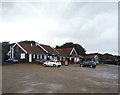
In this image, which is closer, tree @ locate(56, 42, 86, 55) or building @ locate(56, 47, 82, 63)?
building @ locate(56, 47, 82, 63)

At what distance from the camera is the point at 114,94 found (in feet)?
27.4

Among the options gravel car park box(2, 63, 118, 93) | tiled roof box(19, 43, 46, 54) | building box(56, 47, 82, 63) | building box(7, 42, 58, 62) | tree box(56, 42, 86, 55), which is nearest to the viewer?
gravel car park box(2, 63, 118, 93)

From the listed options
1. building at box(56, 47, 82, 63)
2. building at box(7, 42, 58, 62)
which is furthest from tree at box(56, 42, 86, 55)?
building at box(7, 42, 58, 62)

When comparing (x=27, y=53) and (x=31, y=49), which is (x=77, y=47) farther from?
(x=27, y=53)

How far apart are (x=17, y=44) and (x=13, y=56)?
4.22 meters

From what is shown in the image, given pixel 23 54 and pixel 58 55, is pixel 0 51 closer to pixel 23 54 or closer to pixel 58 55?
pixel 23 54

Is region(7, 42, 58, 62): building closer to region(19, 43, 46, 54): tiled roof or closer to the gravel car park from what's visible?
region(19, 43, 46, 54): tiled roof

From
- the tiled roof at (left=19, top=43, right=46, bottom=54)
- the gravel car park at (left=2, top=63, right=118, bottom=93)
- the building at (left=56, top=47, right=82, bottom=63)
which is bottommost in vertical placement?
the gravel car park at (left=2, top=63, right=118, bottom=93)

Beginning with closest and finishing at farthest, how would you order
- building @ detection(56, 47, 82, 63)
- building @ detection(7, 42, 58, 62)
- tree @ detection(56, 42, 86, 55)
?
building @ detection(7, 42, 58, 62) < building @ detection(56, 47, 82, 63) < tree @ detection(56, 42, 86, 55)

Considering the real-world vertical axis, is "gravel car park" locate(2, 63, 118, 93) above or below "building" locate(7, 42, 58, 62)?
below

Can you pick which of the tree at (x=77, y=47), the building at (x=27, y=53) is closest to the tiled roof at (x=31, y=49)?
the building at (x=27, y=53)

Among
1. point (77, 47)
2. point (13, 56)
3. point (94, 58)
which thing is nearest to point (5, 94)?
point (13, 56)

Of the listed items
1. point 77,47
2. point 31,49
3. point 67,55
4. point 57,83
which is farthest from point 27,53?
point 77,47

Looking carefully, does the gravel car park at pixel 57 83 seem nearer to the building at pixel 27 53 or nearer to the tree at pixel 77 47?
the building at pixel 27 53
